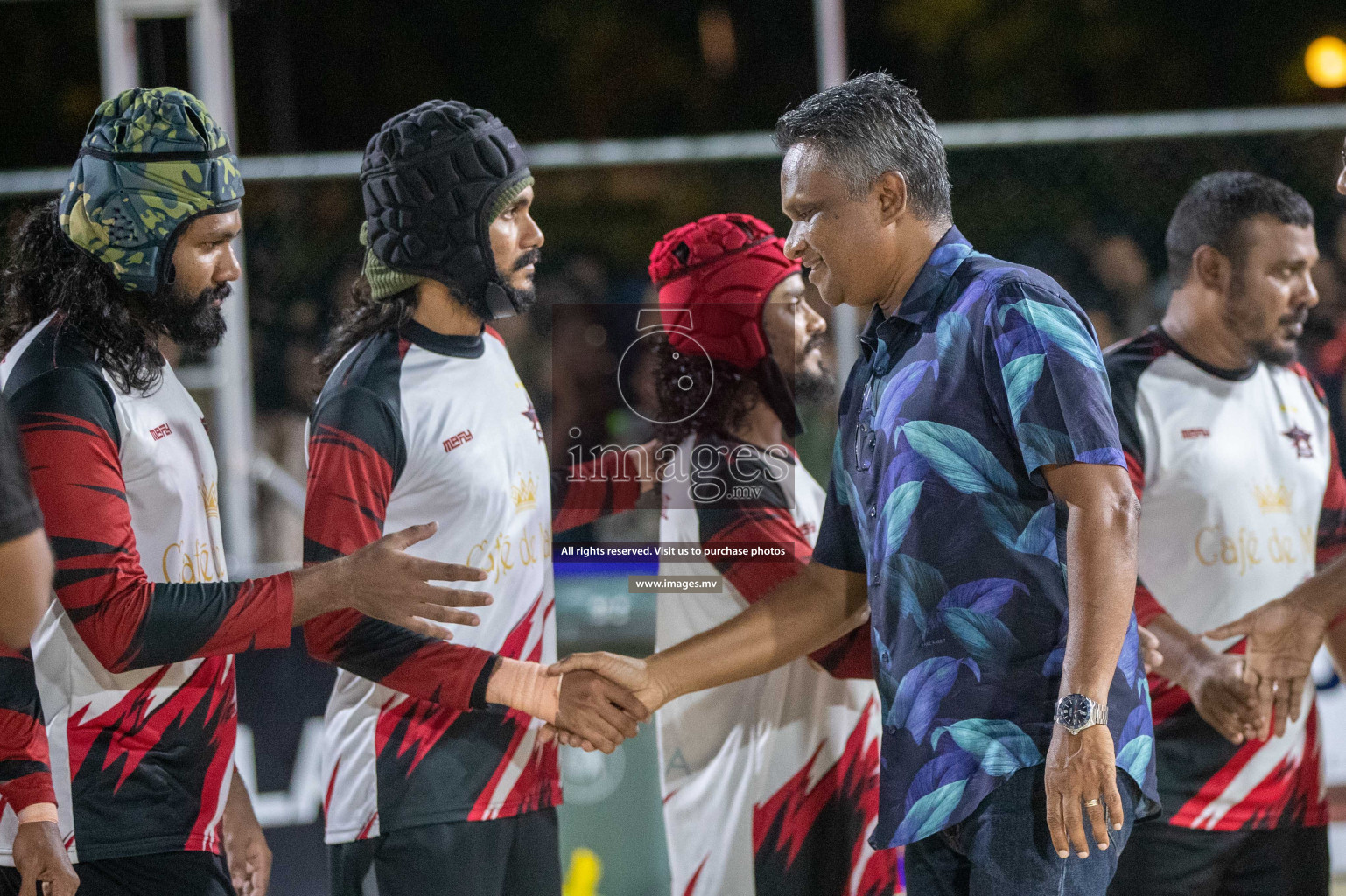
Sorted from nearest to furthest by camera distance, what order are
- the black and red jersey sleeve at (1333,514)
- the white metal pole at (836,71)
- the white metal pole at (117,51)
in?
the black and red jersey sleeve at (1333,514) → the white metal pole at (117,51) → the white metal pole at (836,71)

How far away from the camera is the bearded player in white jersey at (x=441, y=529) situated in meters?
2.37

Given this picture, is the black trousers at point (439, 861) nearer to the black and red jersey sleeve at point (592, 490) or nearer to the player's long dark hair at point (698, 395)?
the black and red jersey sleeve at point (592, 490)

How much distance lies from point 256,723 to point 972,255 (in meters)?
2.72

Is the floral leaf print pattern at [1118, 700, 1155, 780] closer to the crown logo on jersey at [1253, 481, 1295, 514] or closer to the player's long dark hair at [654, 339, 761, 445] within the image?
the player's long dark hair at [654, 339, 761, 445]

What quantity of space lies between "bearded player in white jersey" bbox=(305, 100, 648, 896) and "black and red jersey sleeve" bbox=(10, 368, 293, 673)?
0.68 feet

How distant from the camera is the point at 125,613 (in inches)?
83.1

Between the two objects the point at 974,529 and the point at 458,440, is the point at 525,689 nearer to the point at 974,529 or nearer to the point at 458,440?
the point at 458,440

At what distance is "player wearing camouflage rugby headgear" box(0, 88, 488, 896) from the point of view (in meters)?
2.10

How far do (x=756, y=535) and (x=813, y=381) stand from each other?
388mm

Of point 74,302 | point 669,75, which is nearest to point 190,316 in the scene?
point 74,302

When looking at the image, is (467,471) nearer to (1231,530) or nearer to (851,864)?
Answer: (851,864)

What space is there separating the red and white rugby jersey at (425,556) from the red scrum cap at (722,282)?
1.38ft

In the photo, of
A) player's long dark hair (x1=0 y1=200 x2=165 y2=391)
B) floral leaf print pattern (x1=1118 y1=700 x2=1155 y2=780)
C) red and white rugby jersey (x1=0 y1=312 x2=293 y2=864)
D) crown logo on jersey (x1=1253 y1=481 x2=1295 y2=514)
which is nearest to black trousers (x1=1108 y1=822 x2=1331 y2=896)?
crown logo on jersey (x1=1253 y1=481 x2=1295 y2=514)

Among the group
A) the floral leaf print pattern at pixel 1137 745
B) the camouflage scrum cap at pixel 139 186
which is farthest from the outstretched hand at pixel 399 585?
the floral leaf print pattern at pixel 1137 745
